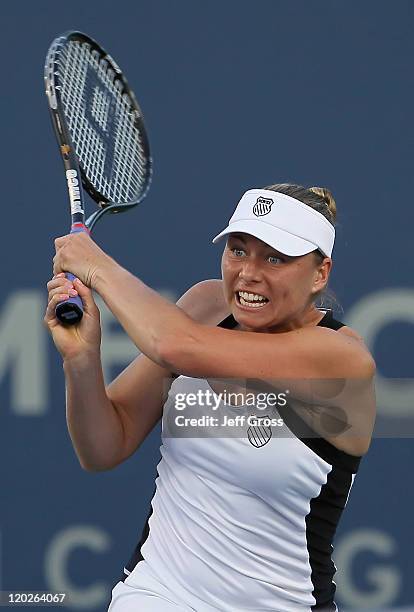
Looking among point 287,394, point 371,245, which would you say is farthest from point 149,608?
point 371,245

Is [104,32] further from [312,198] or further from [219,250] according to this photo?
[312,198]

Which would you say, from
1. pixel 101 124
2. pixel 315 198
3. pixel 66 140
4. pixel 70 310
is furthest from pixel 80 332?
pixel 101 124

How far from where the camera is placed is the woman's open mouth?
2.31m

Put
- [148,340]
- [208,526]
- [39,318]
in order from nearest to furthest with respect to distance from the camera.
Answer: [148,340] < [208,526] < [39,318]

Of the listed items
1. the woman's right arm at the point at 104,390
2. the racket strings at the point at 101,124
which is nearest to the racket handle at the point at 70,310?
the woman's right arm at the point at 104,390

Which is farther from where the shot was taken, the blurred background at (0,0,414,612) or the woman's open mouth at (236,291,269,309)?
the blurred background at (0,0,414,612)

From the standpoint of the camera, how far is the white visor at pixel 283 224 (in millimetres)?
2271

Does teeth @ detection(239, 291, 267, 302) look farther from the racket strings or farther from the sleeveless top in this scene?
the racket strings

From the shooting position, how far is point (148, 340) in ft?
7.09

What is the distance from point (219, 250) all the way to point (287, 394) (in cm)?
135

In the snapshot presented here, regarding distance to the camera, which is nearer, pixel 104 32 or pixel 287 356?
pixel 287 356

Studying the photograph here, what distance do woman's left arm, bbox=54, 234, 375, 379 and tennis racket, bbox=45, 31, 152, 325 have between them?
0.42 ft

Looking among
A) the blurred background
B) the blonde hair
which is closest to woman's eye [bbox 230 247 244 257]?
the blonde hair

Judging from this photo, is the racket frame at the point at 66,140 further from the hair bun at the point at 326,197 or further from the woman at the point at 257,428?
the hair bun at the point at 326,197
